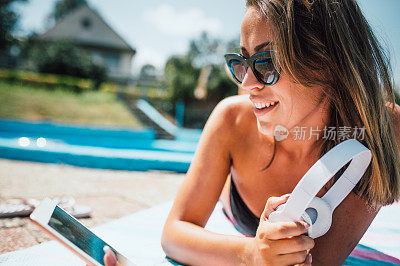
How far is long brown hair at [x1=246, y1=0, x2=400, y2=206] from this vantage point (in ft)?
3.63

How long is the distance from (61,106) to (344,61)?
17061 mm

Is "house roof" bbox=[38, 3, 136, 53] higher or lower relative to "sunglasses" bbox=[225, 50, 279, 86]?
higher

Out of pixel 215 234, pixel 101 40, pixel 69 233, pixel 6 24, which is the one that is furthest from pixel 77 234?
pixel 101 40

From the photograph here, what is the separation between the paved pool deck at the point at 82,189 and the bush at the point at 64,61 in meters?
18.0

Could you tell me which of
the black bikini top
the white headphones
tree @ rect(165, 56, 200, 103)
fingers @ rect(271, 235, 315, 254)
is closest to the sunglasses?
the white headphones

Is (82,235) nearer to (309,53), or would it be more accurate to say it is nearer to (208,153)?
(208,153)

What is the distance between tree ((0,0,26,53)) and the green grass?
435 inches

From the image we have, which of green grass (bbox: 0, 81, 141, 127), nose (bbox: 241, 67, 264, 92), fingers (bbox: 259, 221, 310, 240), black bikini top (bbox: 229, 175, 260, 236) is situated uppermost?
nose (bbox: 241, 67, 264, 92)

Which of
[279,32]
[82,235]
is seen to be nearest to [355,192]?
[279,32]

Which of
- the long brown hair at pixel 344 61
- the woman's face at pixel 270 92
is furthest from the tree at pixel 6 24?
the long brown hair at pixel 344 61

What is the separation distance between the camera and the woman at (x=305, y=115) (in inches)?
43.1

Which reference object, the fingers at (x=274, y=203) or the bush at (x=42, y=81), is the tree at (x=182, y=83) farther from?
the fingers at (x=274, y=203)

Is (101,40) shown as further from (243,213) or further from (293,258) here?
(293,258)

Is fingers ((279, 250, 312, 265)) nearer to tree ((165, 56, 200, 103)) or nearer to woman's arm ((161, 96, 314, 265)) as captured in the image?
woman's arm ((161, 96, 314, 265))
